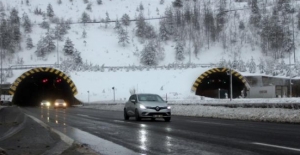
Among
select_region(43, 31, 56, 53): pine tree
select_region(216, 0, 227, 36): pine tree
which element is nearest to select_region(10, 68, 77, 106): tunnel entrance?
select_region(43, 31, 56, 53): pine tree

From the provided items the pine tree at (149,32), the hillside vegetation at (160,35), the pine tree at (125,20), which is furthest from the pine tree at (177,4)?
the pine tree at (149,32)

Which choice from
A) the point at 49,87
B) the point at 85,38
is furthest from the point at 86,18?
the point at 49,87

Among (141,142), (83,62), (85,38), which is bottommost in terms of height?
(141,142)

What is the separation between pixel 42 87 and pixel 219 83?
3327 cm

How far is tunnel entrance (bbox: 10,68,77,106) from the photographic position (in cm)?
6469

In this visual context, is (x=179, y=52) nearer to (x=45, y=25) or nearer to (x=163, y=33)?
(x=163, y=33)

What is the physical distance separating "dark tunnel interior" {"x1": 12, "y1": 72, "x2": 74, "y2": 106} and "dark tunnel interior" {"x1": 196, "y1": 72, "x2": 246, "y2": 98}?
2129 centimetres

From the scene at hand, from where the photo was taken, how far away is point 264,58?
9731 centimetres

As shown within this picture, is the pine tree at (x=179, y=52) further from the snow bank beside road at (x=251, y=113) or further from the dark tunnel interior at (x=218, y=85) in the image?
the snow bank beside road at (x=251, y=113)

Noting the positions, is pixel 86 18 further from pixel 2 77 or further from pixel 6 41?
pixel 2 77

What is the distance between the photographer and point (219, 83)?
223ft

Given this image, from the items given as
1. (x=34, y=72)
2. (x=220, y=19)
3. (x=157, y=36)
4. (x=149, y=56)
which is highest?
(x=220, y=19)

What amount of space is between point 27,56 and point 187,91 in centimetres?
5505

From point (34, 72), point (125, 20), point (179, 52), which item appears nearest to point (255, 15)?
point (179, 52)
